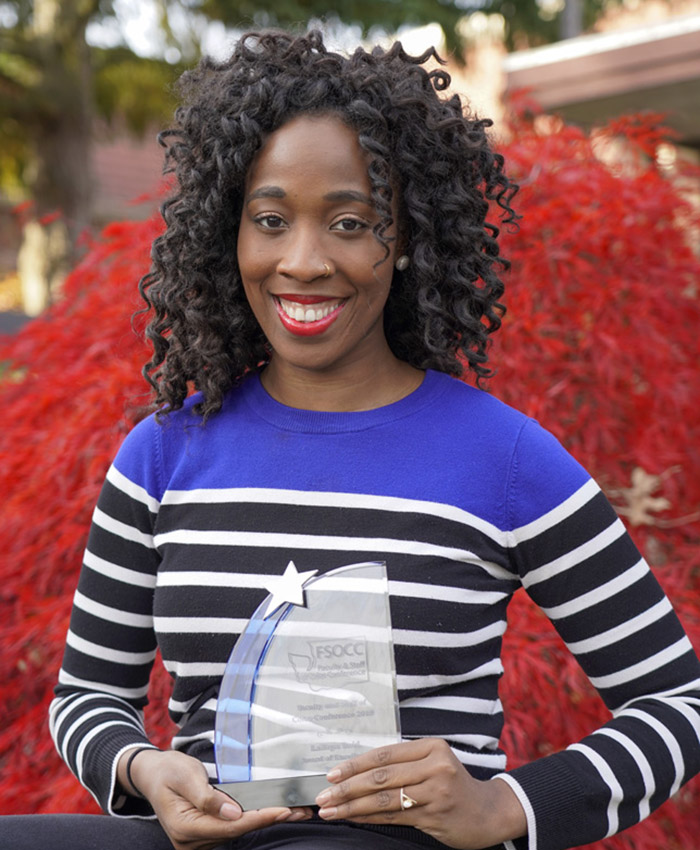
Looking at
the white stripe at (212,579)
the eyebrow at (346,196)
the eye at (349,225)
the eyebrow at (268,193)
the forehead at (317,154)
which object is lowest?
the white stripe at (212,579)

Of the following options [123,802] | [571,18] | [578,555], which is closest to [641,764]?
[578,555]

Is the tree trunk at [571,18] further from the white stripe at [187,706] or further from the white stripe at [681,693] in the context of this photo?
the white stripe at [187,706]

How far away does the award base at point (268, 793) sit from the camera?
4.23 ft

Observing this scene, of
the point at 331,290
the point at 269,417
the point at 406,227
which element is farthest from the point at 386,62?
the point at 269,417

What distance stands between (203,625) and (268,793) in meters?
0.26

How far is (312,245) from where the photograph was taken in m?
1.46

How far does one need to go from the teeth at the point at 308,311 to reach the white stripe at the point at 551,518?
0.42 metres

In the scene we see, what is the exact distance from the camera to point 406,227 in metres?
1.58

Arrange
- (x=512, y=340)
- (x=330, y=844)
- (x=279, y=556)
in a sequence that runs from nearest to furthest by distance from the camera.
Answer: (x=330, y=844) → (x=279, y=556) → (x=512, y=340)

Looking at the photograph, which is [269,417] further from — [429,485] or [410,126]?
[410,126]

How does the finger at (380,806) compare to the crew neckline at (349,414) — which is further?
the crew neckline at (349,414)

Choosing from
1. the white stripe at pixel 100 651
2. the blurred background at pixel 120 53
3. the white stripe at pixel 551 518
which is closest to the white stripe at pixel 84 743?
the white stripe at pixel 100 651

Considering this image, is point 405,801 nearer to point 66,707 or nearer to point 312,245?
point 66,707

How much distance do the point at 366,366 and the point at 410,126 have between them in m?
0.37
